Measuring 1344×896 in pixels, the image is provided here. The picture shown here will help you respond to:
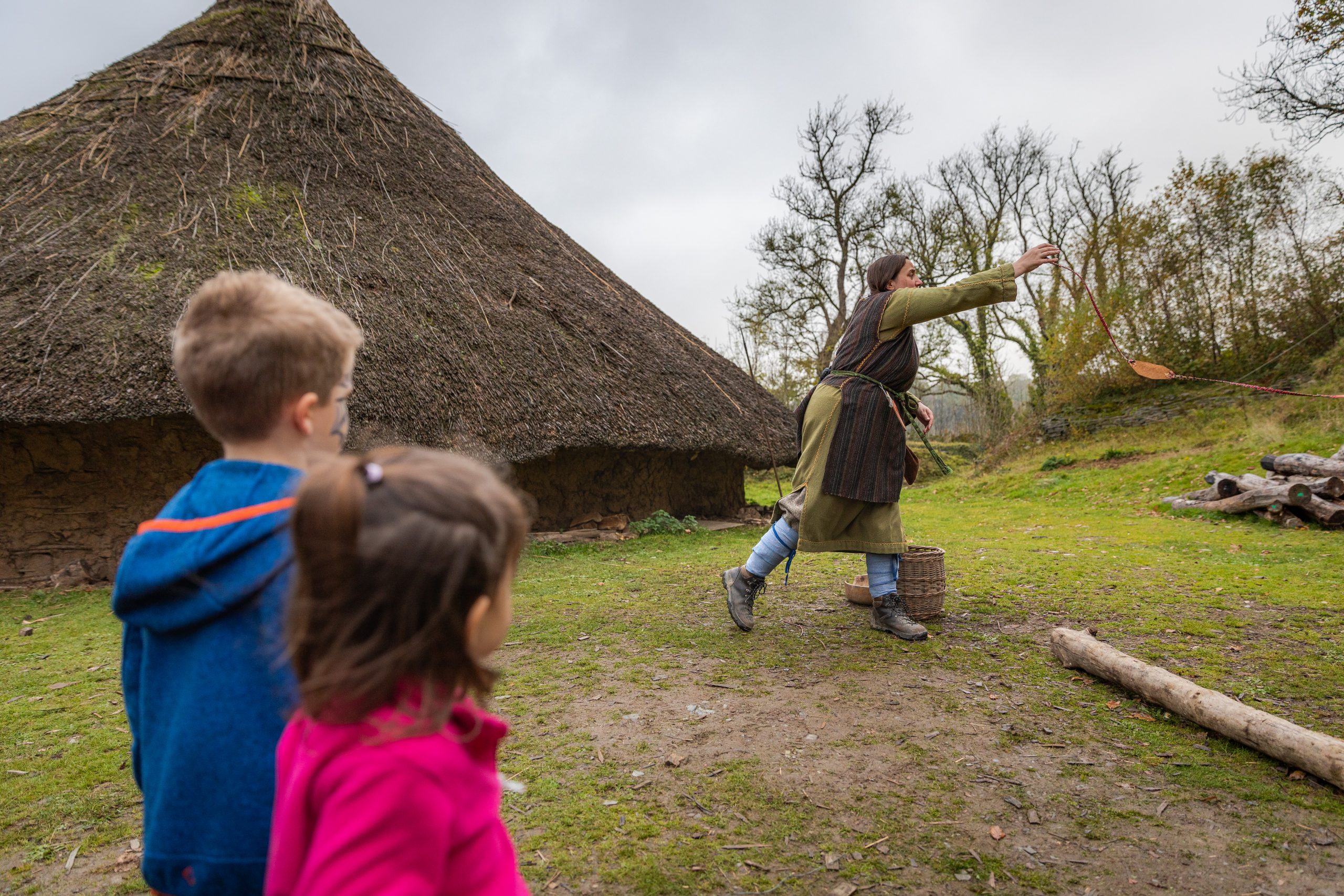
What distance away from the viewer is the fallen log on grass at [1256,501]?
23.7 feet

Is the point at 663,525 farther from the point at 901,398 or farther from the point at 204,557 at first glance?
the point at 204,557

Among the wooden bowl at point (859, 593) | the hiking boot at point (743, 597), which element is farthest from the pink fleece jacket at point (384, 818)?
the wooden bowl at point (859, 593)

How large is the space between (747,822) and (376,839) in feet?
5.12

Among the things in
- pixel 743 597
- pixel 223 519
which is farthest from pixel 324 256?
pixel 223 519

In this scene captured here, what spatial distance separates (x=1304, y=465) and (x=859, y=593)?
6.14 meters

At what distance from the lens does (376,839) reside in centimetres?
79

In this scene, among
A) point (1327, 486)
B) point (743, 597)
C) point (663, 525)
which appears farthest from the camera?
point (663, 525)

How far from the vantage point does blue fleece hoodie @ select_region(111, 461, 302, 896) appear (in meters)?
1.05

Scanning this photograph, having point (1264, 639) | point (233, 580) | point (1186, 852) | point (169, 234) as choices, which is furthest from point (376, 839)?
point (169, 234)

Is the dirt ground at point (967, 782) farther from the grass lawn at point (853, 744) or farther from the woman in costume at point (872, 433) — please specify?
the woman in costume at point (872, 433)

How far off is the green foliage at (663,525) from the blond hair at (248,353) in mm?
7066

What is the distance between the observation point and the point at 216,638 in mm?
1075

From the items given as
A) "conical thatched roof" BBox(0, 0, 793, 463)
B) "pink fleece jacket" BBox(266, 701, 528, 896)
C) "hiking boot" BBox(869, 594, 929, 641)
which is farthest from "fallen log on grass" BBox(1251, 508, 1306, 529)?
"pink fleece jacket" BBox(266, 701, 528, 896)

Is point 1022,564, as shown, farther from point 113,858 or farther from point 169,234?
point 169,234
